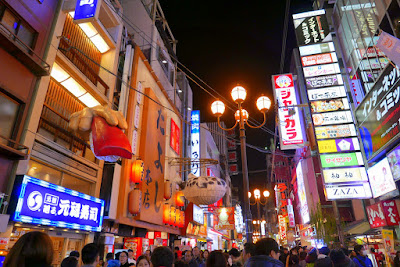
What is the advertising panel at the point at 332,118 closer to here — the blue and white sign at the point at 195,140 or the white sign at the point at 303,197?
the blue and white sign at the point at 195,140

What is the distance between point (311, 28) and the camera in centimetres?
1847

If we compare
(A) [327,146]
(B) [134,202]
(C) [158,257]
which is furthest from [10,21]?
(A) [327,146]

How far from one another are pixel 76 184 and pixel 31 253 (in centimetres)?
979

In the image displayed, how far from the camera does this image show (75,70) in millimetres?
10875

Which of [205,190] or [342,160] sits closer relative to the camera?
[205,190]

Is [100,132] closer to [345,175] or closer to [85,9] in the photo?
[85,9]

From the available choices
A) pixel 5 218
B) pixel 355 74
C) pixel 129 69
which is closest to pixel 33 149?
pixel 5 218

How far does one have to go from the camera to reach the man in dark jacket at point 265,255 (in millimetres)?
3799

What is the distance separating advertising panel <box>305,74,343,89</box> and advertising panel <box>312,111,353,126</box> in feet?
6.38

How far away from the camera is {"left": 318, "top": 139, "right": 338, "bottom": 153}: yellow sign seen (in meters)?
14.2

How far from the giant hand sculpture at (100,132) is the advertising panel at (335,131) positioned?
1052 centimetres

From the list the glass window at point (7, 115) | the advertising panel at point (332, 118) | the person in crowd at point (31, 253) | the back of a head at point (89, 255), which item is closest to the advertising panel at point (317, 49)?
the advertising panel at point (332, 118)

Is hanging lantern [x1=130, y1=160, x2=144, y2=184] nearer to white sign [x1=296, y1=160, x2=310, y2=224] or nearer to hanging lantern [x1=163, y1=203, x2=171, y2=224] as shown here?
hanging lantern [x1=163, y1=203, x2=171, y2=224]

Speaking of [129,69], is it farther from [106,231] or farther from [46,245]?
[46,245]
